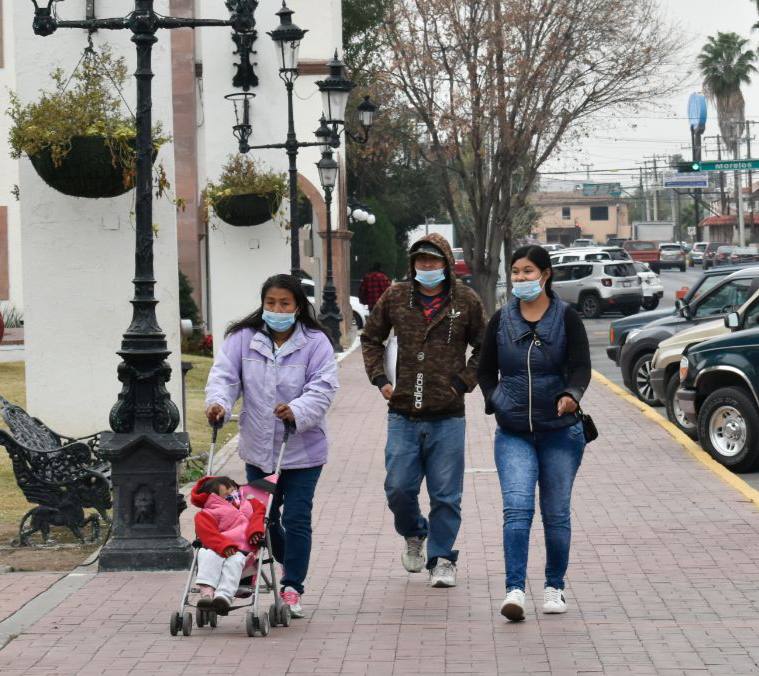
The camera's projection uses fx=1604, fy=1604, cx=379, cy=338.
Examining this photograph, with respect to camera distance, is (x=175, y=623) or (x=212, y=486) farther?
(x=175, y=623)

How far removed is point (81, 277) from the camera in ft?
43.9

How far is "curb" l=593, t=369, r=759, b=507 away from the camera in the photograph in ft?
40.8

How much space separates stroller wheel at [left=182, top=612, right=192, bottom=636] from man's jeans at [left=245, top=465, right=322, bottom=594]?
614 millimetres

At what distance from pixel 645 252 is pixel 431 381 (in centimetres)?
7294

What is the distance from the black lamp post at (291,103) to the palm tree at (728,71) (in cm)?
7544

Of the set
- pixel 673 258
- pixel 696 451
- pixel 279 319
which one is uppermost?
pixel 673 258

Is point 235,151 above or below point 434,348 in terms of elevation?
above

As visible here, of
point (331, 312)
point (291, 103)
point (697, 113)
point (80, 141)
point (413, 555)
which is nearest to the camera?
point (413, 555)

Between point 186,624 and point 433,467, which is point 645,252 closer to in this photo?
point 433,467

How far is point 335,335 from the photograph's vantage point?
31.2m

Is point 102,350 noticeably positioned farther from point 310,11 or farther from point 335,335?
point 310,11

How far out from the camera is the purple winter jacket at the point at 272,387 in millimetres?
7695

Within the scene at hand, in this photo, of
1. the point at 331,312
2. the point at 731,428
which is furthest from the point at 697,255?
the point at 731,428

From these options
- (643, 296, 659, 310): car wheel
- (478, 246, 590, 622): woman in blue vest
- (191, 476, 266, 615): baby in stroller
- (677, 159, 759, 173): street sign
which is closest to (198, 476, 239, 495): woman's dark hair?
(191, 476, 266, 615): baby in stroller
